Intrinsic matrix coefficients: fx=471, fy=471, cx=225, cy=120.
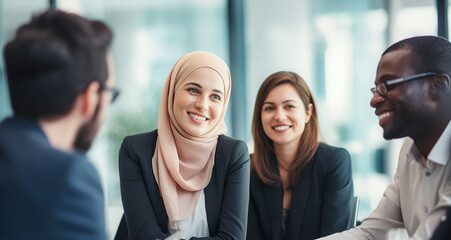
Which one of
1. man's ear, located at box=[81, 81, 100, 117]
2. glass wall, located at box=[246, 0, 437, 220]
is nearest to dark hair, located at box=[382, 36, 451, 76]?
man's ear, located at box=[81, 81, 100, 117]

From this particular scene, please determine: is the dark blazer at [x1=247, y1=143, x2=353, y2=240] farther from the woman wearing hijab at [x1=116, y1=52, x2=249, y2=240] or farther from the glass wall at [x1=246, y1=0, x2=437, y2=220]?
the glass wall at [x1=246, y1=0, x2=437, y2=220]

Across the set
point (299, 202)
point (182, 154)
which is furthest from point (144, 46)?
point (299, 202)

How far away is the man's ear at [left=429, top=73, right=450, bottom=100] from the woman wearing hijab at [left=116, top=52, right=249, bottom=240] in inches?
38.4

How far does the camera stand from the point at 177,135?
7.59ft

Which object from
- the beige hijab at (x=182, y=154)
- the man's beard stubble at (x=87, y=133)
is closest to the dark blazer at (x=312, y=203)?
the beige hijab at (x=182, y=154)

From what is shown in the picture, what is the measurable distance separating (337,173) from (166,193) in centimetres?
93

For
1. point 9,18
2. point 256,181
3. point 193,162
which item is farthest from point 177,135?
point 9,18

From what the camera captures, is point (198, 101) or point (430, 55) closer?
point (430, 55)

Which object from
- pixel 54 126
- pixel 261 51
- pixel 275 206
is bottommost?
pixel 275 206

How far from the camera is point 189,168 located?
226 centimetres

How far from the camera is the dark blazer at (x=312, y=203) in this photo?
243cm

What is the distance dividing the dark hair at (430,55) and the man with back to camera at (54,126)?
40.4 inches

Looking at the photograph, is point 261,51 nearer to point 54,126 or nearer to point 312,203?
Result: point 312,203

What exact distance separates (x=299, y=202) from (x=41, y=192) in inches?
68.1
